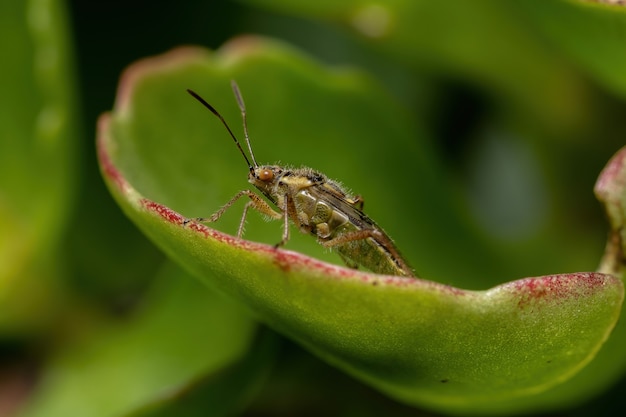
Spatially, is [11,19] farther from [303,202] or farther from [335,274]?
[335,274]

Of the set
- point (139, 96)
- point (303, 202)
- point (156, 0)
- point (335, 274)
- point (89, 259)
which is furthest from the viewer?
point (156, 0)

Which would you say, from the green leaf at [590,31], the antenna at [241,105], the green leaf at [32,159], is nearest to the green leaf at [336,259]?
the antenna at [241,105]

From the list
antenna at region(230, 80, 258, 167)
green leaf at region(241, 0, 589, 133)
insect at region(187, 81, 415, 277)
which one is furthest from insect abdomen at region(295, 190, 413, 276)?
green leaf at region(241, 0, 589, 133)

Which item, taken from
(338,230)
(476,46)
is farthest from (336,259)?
(476,46)

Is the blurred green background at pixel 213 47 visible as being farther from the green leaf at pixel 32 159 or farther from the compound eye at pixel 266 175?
the compound eye at pixel 266 175

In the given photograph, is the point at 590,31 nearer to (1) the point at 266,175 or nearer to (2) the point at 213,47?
(1) the point at 266,175

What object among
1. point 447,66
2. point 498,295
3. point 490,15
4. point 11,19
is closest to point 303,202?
point 447,66
